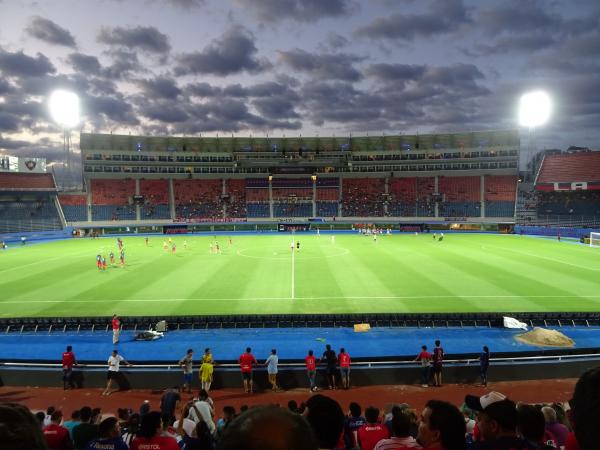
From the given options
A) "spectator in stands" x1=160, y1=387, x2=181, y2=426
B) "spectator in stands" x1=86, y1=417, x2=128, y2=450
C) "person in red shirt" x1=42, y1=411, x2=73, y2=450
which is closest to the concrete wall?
"spectator in stands" x1=160, y1=387, x2=181, y2=426

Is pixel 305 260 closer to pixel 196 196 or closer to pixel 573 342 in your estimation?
pixel 573 342

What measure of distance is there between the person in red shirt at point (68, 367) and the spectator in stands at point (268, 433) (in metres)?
15.8

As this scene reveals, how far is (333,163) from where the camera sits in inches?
3440

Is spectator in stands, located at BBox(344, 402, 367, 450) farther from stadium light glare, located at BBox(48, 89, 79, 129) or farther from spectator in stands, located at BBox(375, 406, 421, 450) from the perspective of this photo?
stadium light glare, located at BBox(48, 89, 79, 129)

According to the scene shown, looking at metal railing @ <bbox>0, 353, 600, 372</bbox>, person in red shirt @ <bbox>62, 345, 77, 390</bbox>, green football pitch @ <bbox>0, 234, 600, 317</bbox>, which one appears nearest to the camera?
person in red shirt @ <bbox>62, 345, 77, 390</bbox>

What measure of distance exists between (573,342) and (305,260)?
24.5 m

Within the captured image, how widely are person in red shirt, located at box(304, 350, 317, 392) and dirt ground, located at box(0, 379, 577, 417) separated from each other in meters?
0.33

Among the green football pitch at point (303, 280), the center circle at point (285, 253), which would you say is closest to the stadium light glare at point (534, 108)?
the green football pitch at point (303, 280)

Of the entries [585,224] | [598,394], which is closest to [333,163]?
[585,224]

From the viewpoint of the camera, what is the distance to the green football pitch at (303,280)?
962 inches

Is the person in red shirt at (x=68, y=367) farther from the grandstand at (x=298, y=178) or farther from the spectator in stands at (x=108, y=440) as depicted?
the grandstand at (x=298, y=178)

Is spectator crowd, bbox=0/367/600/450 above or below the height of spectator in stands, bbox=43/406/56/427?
above

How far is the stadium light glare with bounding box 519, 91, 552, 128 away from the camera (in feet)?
223

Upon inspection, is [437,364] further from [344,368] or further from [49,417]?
[49,417]
